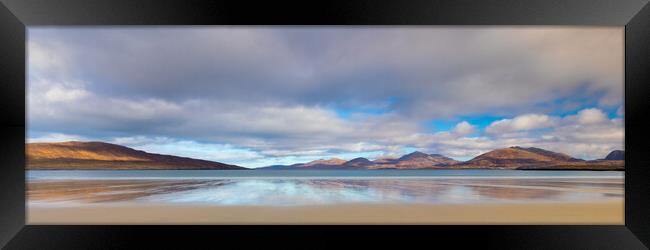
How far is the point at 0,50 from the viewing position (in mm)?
2734

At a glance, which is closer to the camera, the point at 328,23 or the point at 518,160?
the point at 328,23

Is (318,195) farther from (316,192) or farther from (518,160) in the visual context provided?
(518,160)

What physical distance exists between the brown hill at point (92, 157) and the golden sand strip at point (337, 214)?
2551cm

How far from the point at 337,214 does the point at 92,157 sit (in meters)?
31.6

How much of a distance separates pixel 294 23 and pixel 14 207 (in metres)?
2.81

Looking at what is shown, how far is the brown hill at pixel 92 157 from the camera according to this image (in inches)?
1062

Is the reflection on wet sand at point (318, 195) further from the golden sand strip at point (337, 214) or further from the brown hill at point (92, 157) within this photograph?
the brown hill at point (92, 157)

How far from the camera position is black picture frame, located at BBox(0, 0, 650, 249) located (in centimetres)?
274

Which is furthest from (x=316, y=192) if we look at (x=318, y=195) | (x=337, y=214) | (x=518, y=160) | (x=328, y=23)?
(x=518, y=160)

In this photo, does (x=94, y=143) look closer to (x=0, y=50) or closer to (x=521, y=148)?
(x=0, y=50)

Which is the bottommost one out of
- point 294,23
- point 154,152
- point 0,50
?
point 154,152

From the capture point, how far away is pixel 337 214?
12.7 ft

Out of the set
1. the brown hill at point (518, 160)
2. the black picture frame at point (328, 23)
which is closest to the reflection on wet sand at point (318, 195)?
the black picture frame at point (328, 23)

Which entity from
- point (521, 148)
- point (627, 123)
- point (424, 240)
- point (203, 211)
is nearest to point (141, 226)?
point (203, 211)
